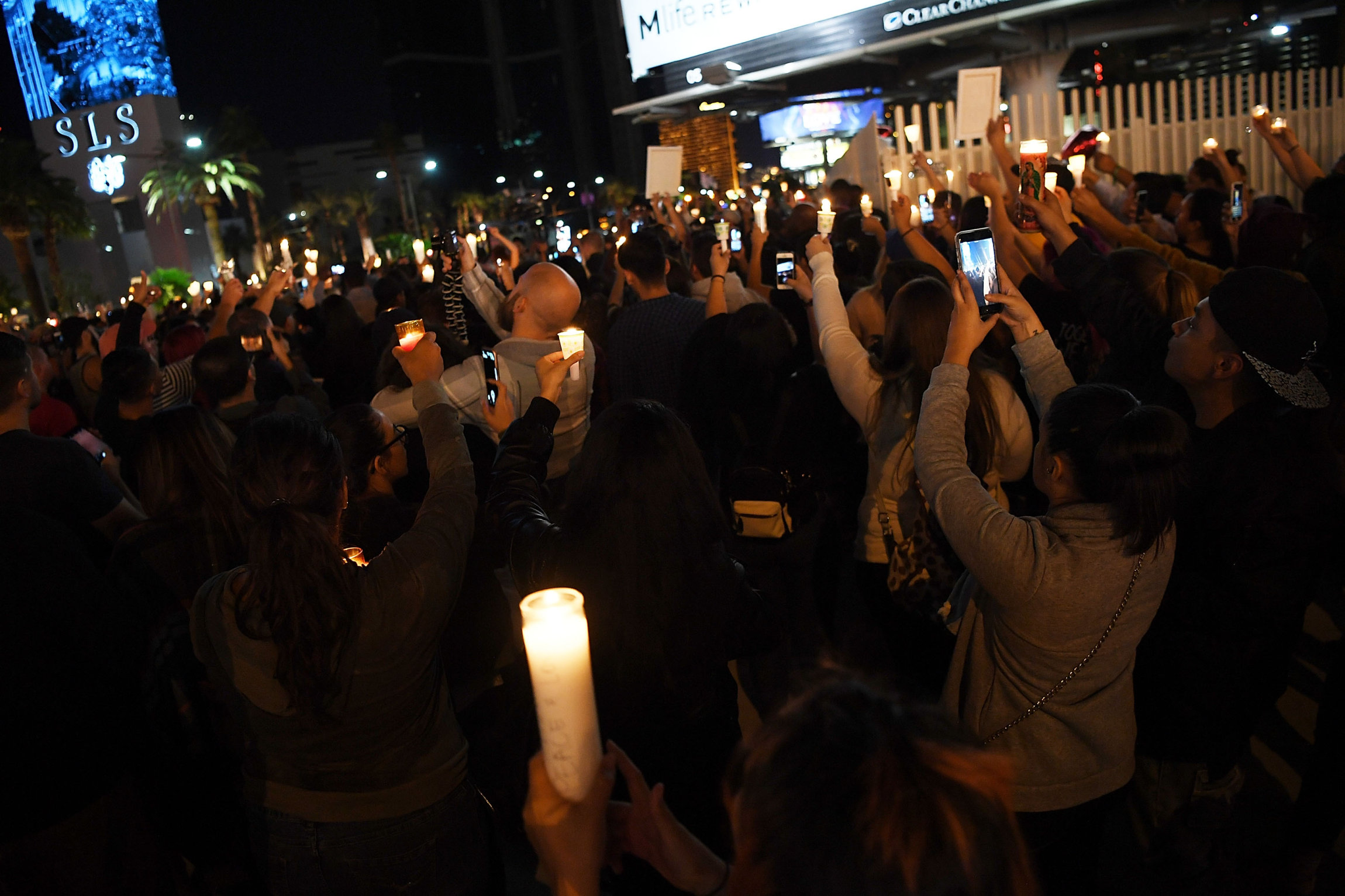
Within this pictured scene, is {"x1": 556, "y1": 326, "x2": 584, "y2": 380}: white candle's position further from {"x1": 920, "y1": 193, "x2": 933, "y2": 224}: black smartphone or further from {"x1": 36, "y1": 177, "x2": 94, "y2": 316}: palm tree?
{"x1": 36, "y1": 177, "x2": 94, "y2": 316}: palm tree

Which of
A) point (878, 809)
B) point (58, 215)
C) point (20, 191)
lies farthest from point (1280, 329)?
point (58, 215)

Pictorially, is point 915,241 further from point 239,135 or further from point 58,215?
point 239,135

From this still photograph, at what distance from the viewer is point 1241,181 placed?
258 inches

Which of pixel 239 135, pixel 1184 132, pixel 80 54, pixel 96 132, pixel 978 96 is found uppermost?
pixel 80 54

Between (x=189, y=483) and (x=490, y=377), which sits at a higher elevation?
(x=490, y=377)

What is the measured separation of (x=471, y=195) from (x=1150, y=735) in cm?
5701

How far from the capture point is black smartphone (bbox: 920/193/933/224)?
24.7ft

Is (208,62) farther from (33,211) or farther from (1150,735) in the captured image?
(1150,735)

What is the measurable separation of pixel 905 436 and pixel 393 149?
2372 inches

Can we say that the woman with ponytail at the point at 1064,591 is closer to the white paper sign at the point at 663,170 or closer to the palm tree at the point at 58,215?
the white paper sign at the point at 663,170

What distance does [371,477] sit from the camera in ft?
9.89

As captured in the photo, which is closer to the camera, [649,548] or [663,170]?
[649,548]

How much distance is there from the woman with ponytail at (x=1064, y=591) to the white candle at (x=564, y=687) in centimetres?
124

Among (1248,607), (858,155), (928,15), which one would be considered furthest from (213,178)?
(1248,607)
